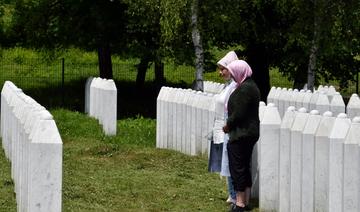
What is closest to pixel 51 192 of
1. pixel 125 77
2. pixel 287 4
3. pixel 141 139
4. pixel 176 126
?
pixel 176 126

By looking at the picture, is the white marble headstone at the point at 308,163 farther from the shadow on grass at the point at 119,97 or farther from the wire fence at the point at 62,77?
the wire fence at the point at 62,77

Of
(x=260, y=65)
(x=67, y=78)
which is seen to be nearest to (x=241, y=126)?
(x=260, y=65)

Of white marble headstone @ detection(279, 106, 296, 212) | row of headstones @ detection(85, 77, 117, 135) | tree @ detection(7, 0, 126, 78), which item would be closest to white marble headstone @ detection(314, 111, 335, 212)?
white marble headstone @ detection(279, 106, 296, 212)

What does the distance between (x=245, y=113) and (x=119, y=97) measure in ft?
73.1

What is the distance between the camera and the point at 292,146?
9.02 metres

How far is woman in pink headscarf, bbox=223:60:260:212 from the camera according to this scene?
968 cm

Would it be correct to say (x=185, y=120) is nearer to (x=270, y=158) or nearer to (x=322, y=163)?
(x=270, y=158)

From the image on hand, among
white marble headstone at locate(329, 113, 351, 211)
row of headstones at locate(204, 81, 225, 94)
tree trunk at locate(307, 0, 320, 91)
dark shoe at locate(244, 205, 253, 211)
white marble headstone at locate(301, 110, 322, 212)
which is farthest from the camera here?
tree trunk at locate(307, 0, 320, 91)

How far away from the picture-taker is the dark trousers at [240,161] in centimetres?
978

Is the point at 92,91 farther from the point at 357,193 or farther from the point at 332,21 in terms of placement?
the point at 357,193

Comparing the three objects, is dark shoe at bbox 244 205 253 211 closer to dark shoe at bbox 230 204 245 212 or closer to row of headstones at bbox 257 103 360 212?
dark shoe at bbox 230 204 245 212

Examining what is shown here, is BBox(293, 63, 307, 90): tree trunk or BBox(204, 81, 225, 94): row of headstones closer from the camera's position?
BBox(204, 81, 225, 94): row of headstones

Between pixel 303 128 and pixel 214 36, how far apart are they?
64.4 ft

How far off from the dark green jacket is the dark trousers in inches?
3.3
